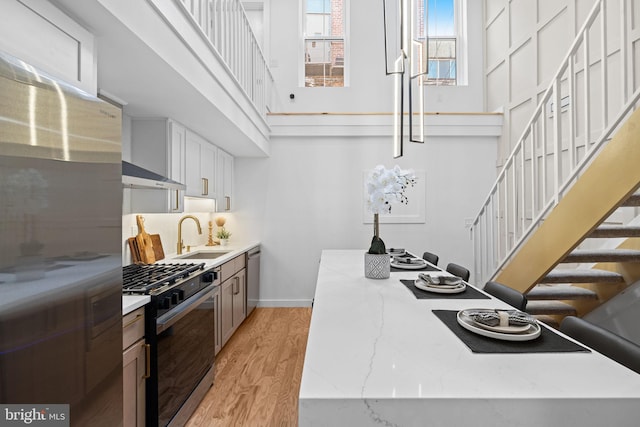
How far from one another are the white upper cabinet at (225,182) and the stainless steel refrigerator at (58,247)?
2.90m

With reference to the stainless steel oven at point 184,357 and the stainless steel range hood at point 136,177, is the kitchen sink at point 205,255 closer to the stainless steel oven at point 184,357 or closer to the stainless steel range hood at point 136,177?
the stainless steel oven at point 184,357

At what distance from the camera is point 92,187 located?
3.16 feet

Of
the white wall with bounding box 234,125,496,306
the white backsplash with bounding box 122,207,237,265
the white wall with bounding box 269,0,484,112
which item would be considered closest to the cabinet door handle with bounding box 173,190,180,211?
the white backsplash with bounding box 122,207,237,265

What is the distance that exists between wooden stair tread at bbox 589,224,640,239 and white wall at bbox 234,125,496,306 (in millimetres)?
2570

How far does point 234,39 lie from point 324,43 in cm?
270

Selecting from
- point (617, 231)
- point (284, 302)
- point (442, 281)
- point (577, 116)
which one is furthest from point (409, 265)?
point (284, 302)

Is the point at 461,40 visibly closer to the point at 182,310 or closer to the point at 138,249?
the point at 138,249

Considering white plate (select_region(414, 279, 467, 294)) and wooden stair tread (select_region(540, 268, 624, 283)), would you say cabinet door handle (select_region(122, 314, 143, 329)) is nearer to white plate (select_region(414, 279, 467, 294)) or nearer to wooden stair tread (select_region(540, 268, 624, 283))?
white plate (select_region(414, 279, 467, 294))

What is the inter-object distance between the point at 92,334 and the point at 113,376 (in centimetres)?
23

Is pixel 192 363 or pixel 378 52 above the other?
pixel 378 52

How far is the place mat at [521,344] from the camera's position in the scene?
1018 mm

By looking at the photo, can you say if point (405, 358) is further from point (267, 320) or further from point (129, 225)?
point (267, 320)

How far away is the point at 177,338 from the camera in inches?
75.8

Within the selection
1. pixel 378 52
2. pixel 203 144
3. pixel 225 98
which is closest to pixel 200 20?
pixel 225 98
